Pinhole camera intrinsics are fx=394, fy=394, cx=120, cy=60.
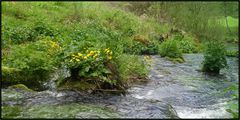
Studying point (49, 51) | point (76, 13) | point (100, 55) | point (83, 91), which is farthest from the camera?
point (76, 13)

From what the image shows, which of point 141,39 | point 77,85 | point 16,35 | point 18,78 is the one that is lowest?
point 77,85

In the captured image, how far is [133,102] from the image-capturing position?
10469 mm

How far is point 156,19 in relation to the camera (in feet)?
115

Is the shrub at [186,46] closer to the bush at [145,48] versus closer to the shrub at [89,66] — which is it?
the bush at [145,48]

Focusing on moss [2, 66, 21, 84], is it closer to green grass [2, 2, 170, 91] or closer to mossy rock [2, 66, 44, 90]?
mossy rock [2, 66, 44, 90]

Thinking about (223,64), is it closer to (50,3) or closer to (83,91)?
(83,91)

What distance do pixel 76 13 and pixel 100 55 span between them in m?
15.9

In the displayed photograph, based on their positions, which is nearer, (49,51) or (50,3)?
(49,51)

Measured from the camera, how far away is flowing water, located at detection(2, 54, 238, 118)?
29.2ft

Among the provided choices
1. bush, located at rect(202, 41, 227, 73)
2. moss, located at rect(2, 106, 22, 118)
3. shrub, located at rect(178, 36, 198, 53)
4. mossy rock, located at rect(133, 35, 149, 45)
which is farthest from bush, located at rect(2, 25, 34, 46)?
shrub, located at rect(178, 36, 198, 53)

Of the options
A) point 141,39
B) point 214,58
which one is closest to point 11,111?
point 214,58

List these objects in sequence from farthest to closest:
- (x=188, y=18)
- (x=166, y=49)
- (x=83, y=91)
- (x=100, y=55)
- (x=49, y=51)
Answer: (x=188, y=18), (x=166, y=49), (x=49, y=51), (x=100, y=55), (x=83, y=91)

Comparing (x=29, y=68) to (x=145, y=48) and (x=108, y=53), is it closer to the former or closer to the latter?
(x=108, y=53)

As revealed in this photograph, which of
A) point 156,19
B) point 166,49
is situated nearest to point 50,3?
point 156,19
